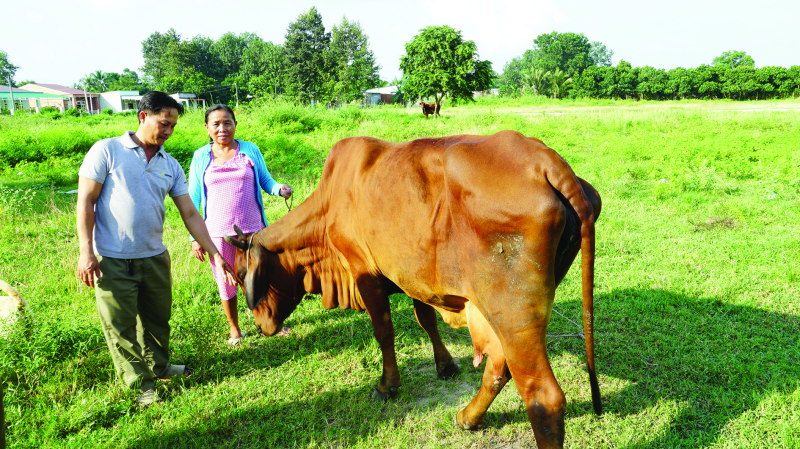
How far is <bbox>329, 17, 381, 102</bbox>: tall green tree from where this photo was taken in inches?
1697

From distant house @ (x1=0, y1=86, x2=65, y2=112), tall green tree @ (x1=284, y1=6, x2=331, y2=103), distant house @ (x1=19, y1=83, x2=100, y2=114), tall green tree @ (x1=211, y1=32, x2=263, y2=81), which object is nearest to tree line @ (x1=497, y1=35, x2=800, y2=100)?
tall green tree @ (x1=284, y1=6, x2=331, y2=103)

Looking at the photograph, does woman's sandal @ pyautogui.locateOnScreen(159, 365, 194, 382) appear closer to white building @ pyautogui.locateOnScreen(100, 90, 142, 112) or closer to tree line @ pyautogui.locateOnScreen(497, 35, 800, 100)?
tree line @ pyautogui.locateOnScreen(497, 35, 800, 100)

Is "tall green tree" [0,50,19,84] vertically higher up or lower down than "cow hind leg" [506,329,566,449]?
higher up

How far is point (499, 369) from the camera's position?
274 cm

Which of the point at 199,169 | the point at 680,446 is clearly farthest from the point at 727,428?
the point at 199,169

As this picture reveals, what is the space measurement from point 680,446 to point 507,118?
16.3 metres

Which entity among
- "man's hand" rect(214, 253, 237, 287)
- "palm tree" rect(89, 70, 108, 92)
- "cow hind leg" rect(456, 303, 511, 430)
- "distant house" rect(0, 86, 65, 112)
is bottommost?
"cow hind leg" rect(456, 303, 511, 430)

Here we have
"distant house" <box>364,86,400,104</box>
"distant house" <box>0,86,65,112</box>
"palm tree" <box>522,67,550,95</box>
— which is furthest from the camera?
"distant house" <box>364,86,400,104</box>

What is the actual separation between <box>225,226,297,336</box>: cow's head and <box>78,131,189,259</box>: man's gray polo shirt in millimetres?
603

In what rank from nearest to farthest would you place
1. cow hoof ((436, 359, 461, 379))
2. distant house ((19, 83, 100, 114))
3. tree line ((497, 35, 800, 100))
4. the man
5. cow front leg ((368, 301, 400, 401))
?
the man, cow front leg ((368, 301, 400, 401)), cow hoof ((436, 359, 461, 379)), tree line ((497, 35, 800, 100)), distant house ((19, 83, 100, 114))

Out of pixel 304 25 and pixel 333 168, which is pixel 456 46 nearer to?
pixel 333 168

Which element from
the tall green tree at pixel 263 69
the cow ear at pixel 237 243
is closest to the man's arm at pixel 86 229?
the cow ear at pixel 237 243

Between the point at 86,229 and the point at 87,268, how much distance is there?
0.86 ft

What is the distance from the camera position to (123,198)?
316 cm
